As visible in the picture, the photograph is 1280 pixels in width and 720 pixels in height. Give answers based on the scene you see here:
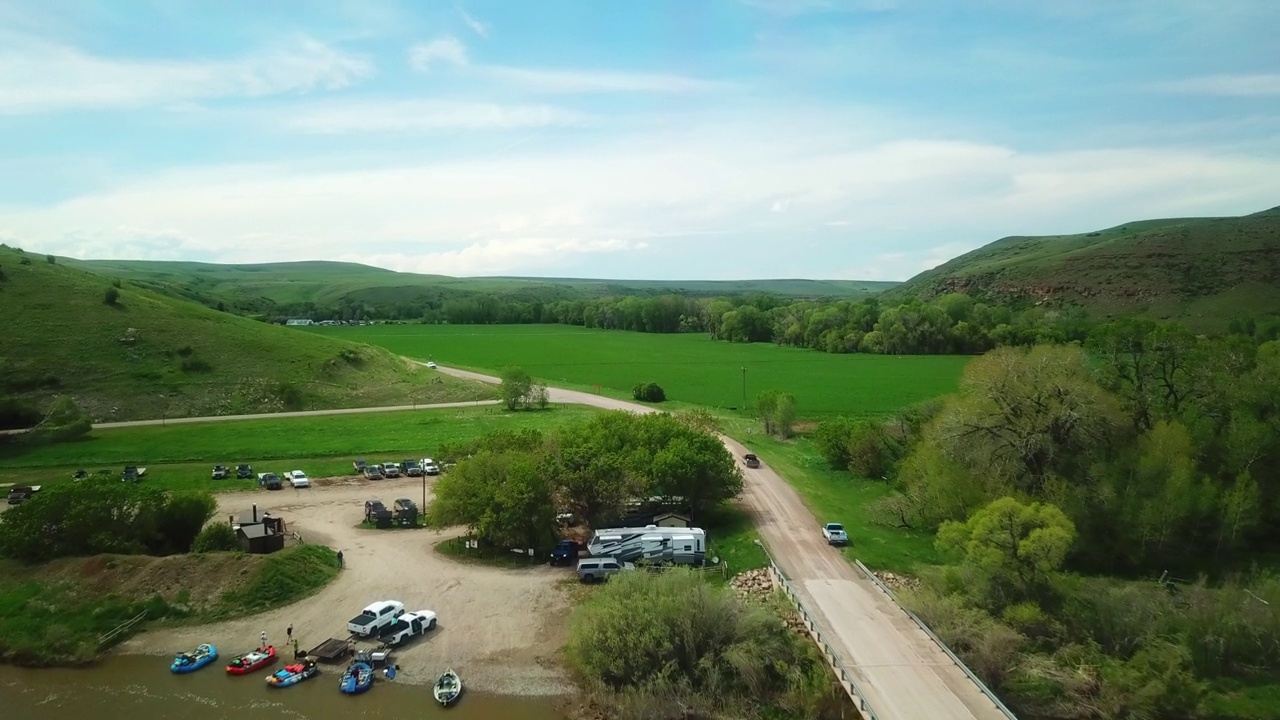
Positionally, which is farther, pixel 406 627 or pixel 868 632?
pixel 406 627

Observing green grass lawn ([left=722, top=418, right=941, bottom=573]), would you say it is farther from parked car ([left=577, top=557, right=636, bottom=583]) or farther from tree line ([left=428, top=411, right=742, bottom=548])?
parked car ([left=577, top=557, right=636, bottom=583])

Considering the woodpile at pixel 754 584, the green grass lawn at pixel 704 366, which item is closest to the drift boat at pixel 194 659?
the woodpile at pixel 754 584

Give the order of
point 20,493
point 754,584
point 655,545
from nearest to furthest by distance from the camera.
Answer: point 754,584 < point 655,545 < point 20,493

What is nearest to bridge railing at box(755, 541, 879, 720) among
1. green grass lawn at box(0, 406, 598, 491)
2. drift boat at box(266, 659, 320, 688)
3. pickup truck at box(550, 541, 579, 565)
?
pickup truck at box(550, 541, 579, 565)

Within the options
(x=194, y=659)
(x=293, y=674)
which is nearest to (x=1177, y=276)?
(x=293, y=674)

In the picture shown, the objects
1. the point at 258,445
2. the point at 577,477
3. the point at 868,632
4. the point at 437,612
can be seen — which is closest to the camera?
the point at 868,632

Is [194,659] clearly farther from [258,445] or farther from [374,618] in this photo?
[258,445]
